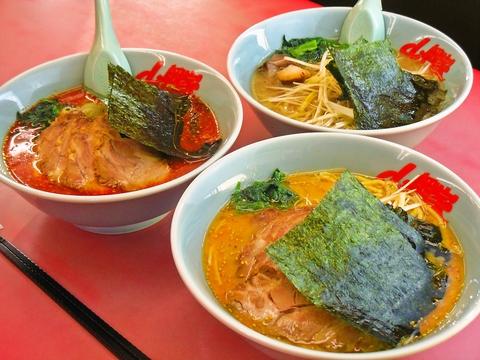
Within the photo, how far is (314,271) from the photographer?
3.01ft

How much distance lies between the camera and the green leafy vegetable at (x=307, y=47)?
1.84 meters

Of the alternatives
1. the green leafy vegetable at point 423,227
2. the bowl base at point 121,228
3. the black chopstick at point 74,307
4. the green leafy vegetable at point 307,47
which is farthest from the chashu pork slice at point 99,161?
the green leafy vegetable at point 307,47

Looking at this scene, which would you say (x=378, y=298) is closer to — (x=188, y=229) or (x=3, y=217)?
(x=188, y=229)

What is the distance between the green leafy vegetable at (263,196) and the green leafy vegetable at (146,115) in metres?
0.19

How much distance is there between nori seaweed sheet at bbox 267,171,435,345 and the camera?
0.89m

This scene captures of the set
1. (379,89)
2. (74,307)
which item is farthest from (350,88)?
(74,307)

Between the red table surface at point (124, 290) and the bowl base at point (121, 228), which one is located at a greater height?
the bowl base at point (121, 228)

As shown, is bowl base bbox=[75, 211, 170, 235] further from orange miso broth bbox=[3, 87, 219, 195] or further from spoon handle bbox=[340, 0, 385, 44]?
spoon handle bbox=[340, 0, 385, 44]

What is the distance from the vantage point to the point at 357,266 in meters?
0.92

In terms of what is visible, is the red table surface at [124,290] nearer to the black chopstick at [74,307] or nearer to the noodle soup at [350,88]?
the black chopstick at [74,307]

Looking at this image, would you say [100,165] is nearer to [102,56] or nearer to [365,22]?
[102,56]

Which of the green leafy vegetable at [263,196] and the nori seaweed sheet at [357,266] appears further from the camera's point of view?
the green leafy vegetable at [263,196]

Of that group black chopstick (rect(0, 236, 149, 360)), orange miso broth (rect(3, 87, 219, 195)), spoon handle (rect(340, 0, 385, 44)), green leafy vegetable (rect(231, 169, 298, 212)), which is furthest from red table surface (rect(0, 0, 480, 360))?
spoon handle (rect(340, 0, 385, 44))

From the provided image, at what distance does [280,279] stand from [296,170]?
38 centimetres
